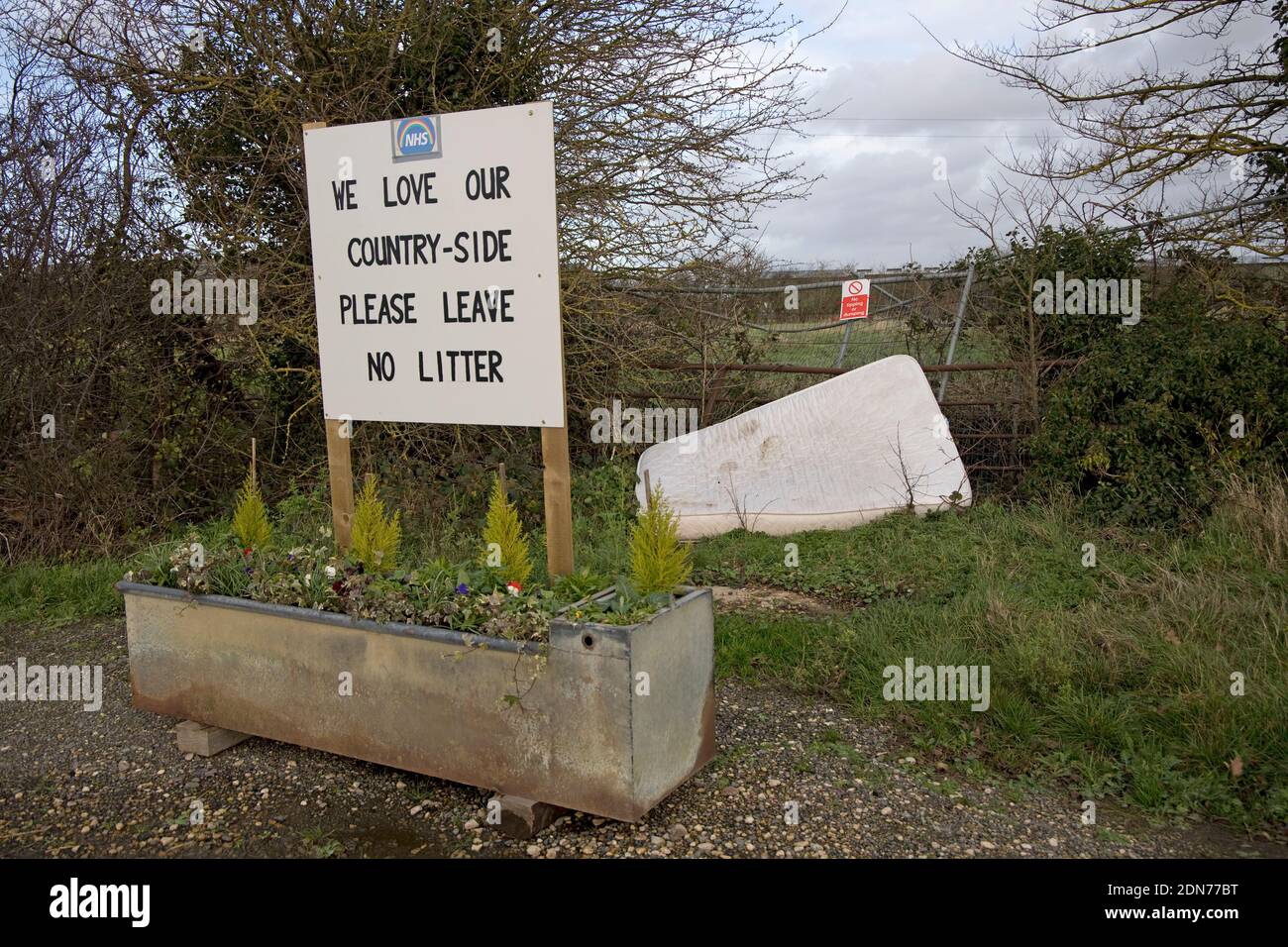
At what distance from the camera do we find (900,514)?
7184mm

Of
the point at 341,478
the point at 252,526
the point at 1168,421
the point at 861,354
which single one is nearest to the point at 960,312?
the point at 861,354

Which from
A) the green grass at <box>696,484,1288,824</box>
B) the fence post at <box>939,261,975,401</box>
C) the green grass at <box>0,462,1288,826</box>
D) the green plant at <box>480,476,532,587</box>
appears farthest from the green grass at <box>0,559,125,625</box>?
the fence post at <box>939,261,975,401</box>

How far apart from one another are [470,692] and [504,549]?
68 centimetres

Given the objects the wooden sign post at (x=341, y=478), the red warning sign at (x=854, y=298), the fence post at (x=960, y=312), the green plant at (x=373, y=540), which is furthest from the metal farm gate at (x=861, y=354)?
the green plant at (x=373, y=540)

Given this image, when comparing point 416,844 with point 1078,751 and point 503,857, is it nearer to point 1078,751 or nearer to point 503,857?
point 503,857

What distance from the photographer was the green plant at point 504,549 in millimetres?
3932

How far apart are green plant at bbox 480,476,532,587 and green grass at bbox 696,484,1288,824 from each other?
1.42m

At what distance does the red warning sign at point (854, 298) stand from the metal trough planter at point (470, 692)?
19.6 ft

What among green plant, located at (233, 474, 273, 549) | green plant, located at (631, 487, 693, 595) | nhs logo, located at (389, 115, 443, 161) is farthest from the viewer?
green plant, located at (233, 474, 273, 549)

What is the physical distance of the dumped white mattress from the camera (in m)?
7.28

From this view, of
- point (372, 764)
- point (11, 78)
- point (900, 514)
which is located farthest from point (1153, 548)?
point (11, 78)

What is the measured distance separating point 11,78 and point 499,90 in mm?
3493

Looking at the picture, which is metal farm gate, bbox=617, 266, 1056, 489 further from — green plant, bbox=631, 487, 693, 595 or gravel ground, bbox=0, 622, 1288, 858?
green plant, bbox=631, 487, 693, 595

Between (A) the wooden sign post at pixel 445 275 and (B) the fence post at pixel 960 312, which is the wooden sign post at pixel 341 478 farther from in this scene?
(B) the fence post at pixel 960 312
